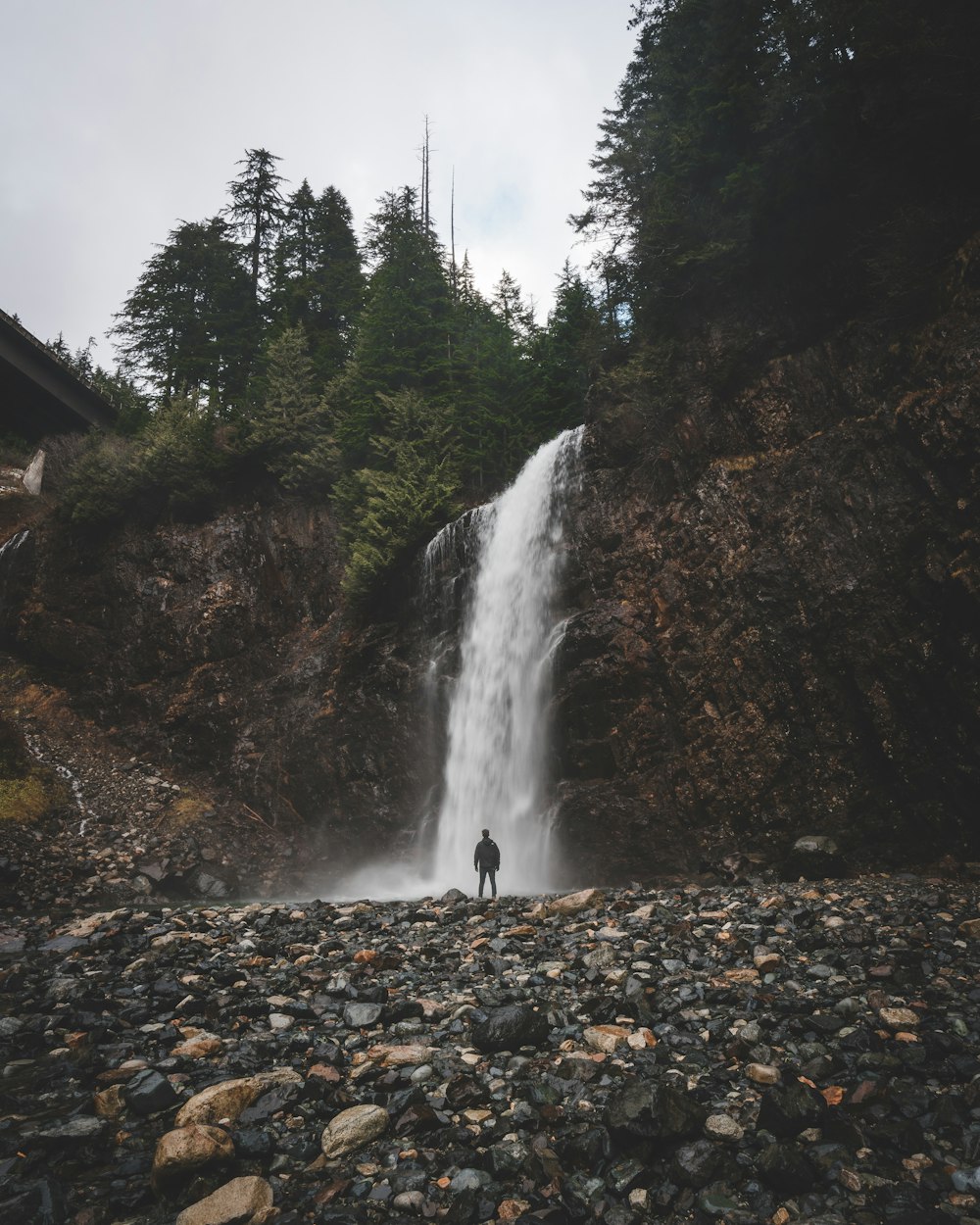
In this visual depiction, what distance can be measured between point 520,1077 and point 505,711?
11572mm

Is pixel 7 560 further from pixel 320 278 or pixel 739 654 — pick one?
pixel 739 654

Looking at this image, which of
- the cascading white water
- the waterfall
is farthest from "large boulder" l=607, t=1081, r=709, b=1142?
the waterfall

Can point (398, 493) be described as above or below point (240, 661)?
above

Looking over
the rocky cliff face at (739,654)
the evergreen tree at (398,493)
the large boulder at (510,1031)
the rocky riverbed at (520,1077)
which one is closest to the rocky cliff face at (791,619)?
the rocky cliff face at (739,654)

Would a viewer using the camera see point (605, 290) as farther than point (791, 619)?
Yes

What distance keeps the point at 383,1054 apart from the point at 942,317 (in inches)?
521

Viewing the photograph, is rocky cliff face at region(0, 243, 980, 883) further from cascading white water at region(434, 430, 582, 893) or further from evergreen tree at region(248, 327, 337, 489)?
evergreen tree at region(248, 327, 337, 489)

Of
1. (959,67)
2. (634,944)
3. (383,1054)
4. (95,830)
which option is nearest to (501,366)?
(959,67)

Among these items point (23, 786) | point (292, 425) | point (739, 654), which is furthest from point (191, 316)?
point (739, 654)

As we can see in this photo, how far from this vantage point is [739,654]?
12117 millimetres

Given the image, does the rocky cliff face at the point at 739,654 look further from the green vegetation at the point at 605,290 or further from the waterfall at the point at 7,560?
the waterfall at the point at 7,560

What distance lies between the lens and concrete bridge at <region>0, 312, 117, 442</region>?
93.6 ft

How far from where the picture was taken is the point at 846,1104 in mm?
3406

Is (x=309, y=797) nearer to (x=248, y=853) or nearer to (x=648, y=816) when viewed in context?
(x=248, y=853)
